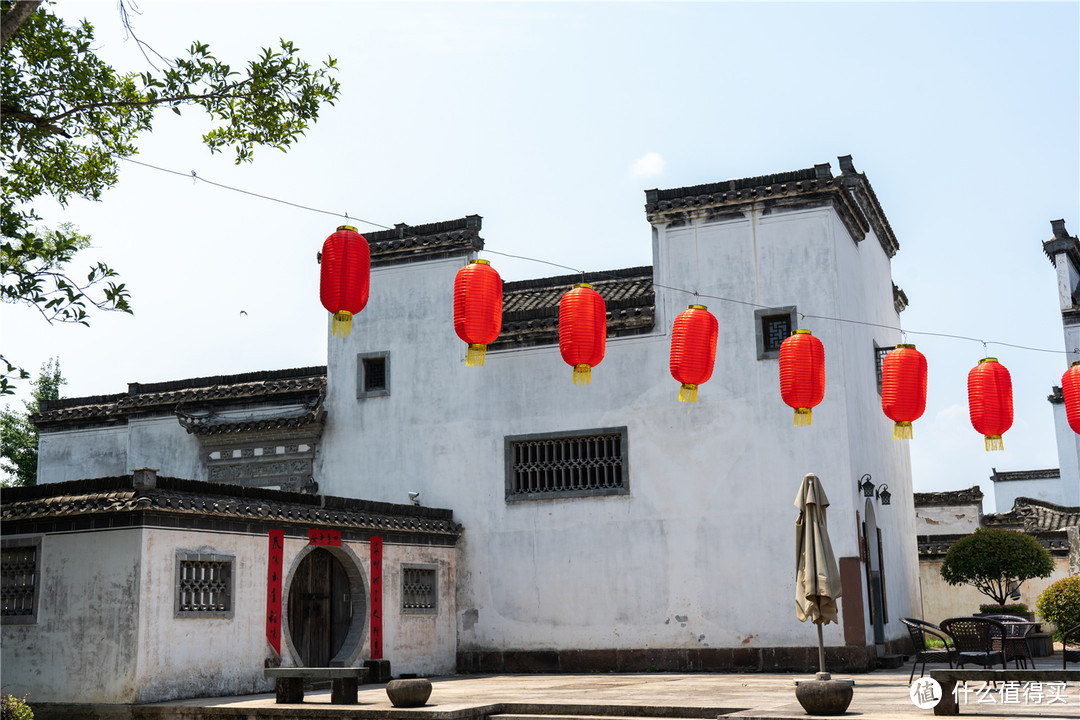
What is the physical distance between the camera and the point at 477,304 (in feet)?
39.2

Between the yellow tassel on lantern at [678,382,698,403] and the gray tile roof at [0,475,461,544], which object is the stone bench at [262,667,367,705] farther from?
the yellow tassel on lantern at [678,382,698,403]

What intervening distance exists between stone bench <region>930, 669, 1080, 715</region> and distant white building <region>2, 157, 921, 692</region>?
19.6ft

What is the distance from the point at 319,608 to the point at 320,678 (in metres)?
3.48

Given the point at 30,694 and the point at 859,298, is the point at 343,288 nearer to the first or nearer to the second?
the point at 30,694

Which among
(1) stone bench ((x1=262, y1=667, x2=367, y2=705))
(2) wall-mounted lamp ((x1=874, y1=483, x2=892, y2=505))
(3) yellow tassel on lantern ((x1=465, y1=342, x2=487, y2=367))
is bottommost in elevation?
(1) stone bench ((x1=262, y1=667, x2=367, y2=705))

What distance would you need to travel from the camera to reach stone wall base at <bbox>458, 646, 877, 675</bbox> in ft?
45.9

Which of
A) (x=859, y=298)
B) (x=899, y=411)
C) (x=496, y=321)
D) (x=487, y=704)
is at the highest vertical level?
(x=859, y=298)

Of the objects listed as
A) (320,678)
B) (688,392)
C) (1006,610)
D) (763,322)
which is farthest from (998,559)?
(320,678)

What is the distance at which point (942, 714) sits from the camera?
8164 mm

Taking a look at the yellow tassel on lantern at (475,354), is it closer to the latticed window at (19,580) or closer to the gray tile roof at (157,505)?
the gray tile roof at (157,505)

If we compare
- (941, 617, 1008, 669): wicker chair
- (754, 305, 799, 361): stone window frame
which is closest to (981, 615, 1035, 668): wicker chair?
(941, 617, 1008, 669): wicker chair

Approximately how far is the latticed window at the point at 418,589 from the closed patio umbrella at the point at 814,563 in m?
6.39

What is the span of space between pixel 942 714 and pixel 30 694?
29.5 feet

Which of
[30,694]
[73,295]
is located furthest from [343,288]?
[30,694]
